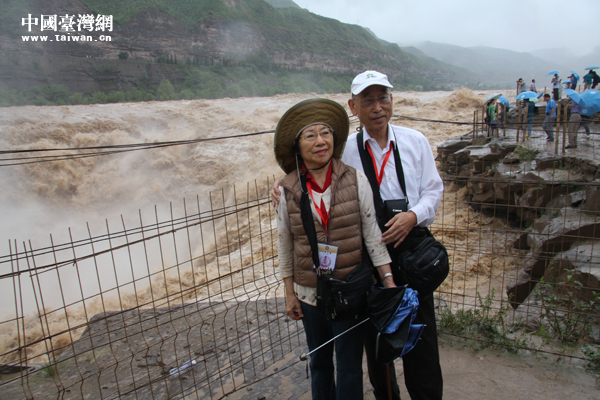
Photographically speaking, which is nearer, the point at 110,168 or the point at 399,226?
the point at 399,226

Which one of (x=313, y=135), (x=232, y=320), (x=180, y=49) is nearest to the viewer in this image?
(x=313, y=135)

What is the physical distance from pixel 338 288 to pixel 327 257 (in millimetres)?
150

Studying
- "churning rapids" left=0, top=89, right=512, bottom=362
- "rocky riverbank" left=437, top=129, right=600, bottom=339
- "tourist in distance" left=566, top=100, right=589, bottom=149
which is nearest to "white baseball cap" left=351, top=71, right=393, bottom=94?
"rocky riverbank" left=437, top=129, right=600, bottom=339

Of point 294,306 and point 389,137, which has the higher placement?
point 389,137

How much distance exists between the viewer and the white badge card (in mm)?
1776

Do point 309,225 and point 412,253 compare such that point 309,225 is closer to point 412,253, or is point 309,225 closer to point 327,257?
point 327,257

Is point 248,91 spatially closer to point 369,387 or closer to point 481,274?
point 481,274

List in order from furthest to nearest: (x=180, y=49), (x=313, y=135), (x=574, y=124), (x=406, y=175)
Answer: (x=180, y=49) → (x=574, y=124) → (x=406, y=175) → (x=313, y=135)

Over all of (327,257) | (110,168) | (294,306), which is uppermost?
(327,257)

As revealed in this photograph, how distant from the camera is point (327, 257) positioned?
5.87 feet

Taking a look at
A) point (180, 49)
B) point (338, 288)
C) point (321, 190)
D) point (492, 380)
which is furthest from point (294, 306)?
point (180, 49)

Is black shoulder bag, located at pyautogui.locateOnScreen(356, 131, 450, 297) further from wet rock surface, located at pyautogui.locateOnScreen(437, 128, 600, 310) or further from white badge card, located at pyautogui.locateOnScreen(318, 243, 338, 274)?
wet rock surface, located at pyautogui.locateOnScreen(437, 128, 600, 310)

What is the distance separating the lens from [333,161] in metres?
1.89

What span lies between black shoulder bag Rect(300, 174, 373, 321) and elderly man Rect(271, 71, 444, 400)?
0.60ft
